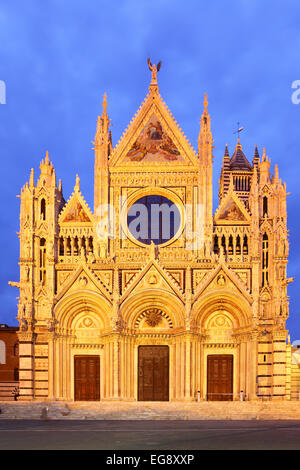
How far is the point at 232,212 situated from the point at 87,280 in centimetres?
1019

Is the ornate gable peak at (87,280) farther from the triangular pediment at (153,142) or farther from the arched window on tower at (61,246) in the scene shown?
the triangular pediment at (153,142)

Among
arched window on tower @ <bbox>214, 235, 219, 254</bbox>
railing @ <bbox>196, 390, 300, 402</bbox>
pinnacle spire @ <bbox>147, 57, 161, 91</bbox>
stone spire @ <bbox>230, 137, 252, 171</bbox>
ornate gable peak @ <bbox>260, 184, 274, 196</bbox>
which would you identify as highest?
stone spire @ <bbox>230, 137, 252, 171</bbox>

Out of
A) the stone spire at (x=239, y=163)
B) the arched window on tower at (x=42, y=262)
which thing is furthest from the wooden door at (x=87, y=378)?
the stone spire at (x=239, y=163)

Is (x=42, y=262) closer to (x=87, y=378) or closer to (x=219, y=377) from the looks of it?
(x=87, y=378)

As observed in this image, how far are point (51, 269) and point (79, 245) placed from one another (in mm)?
2325

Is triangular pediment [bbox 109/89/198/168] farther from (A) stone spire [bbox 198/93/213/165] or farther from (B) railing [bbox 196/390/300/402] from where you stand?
A: (B) railing [bbox 196/390/300/402]

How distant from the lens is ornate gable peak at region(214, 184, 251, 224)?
35.3 m

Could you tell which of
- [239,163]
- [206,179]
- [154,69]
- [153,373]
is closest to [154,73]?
[154,69]

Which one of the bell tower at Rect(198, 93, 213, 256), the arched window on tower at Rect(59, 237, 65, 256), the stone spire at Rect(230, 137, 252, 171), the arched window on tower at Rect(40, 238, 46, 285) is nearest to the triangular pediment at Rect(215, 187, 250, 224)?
the bell tower at Rect(198, 93, 213, 256)

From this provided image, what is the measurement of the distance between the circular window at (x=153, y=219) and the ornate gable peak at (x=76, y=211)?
271 cm

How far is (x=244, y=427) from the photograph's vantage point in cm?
2306

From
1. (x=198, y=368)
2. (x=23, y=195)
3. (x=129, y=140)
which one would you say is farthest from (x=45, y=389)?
(x=129, y=140)

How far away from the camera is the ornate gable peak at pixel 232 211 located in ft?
116
